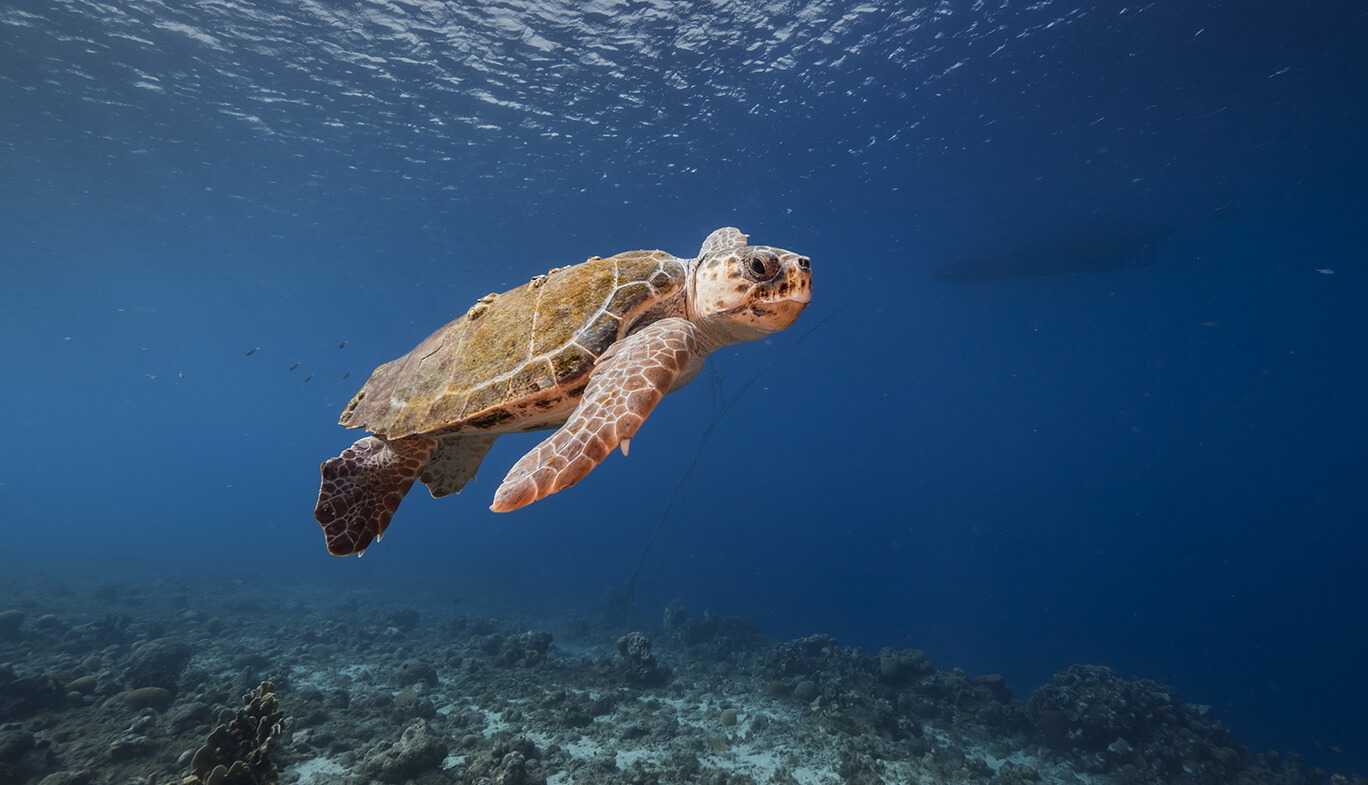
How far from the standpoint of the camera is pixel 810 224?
21.6 metres

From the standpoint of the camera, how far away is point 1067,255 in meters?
24.5

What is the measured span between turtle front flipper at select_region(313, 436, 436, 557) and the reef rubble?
247 cm

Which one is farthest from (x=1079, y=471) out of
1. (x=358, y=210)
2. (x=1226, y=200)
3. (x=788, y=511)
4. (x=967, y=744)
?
(x=358, y=210)

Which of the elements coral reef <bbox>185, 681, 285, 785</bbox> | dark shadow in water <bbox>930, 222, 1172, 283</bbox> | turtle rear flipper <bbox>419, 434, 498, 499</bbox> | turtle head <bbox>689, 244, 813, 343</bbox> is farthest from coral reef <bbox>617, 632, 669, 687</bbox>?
dark shadow in water <bbox>930, 222, 1172, 283</bbox>

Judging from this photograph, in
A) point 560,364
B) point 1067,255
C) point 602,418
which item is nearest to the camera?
point 602,418

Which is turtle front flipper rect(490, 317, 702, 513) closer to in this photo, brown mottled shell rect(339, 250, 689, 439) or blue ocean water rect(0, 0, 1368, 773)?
brown mottled shell rect(339, 250, 689, 439)

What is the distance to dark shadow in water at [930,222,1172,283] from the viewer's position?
21.7 meters

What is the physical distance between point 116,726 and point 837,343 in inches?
2184

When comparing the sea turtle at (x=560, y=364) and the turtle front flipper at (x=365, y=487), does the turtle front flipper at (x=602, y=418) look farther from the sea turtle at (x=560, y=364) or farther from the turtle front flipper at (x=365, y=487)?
the turtle front flipper at (x=365, y=487)

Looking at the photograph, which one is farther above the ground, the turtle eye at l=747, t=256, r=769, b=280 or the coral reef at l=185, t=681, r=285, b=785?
the turtle eye at l=747, t=256, r=769, b=280

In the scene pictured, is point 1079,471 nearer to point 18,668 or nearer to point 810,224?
point 810,224

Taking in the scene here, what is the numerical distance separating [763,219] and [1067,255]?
55.5 ft

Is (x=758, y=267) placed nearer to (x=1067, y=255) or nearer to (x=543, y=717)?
(x=543, y=717)

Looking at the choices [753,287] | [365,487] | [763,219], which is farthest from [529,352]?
[763,219]
